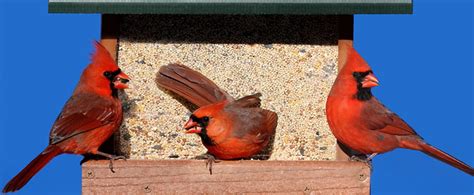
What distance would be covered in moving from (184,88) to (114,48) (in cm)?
34

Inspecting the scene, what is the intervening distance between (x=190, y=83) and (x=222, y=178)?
49 cm

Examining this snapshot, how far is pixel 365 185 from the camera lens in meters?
4.79

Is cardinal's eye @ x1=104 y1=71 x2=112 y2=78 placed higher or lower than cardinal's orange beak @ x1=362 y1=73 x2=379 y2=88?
higher

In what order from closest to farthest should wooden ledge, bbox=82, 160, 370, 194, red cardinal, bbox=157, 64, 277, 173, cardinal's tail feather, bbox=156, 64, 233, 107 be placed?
wooden ledge, bbox=82, 160, 370, 194
red cardinal, bbox=157, 64, 277, 173
cardinal's tail feather, bbox=156, 64, 233, 107

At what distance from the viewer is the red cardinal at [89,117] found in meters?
4.82

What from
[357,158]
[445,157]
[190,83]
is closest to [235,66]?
[190,83]

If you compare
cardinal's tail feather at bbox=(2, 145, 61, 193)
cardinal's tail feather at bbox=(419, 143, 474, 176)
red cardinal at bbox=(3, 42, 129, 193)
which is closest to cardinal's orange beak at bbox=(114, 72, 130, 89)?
red cardinal at bbox=(3, 42, 129, 193)

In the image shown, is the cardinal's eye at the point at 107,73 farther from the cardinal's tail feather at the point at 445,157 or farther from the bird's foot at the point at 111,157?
the cardinal's tail feather at the point at 445,157

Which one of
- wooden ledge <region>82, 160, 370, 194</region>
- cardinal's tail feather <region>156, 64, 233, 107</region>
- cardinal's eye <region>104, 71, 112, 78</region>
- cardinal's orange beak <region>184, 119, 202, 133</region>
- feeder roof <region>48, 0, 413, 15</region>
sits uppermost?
feeder roof <region>48, 0, 413, 15</region>

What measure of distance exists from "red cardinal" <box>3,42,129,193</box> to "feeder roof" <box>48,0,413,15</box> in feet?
0.69

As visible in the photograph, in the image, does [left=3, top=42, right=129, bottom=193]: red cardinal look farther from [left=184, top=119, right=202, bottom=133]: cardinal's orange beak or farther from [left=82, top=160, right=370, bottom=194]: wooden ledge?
[left=184, top=119, right=202, bottom=133]: cardinal's orange beak

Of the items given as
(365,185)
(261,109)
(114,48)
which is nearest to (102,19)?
(114,48)

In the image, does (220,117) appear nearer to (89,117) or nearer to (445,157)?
(89,117)

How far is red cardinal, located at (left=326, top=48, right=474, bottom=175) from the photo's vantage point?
4.93m
